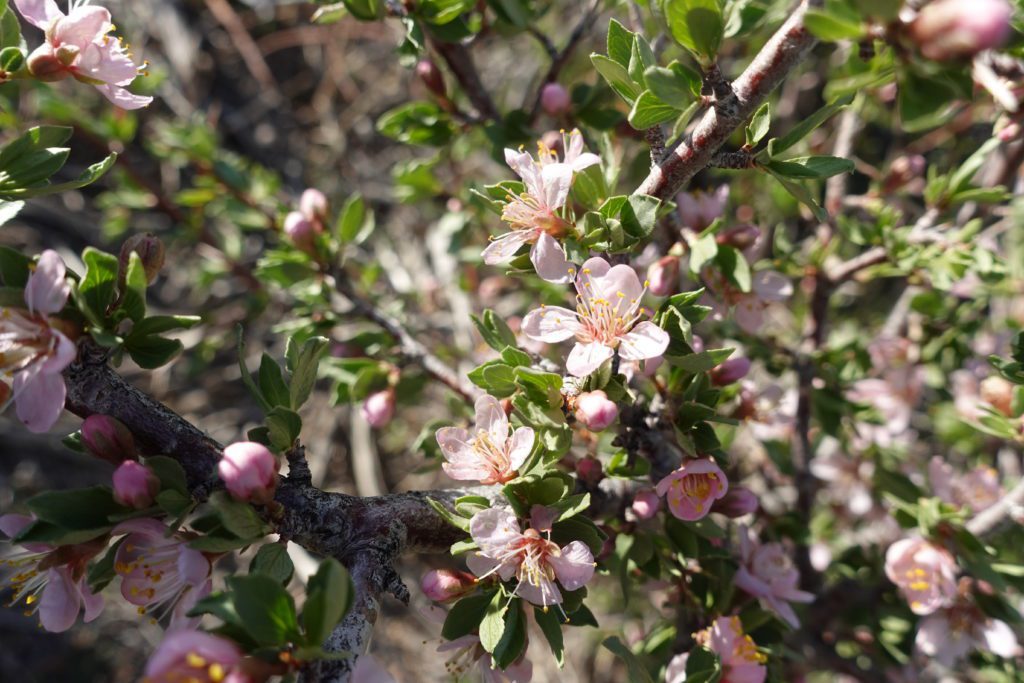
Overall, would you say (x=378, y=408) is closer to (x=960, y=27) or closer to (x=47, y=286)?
(x=47, y=286)

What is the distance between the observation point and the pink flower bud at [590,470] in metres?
1.43

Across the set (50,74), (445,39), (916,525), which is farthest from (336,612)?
(916,525)

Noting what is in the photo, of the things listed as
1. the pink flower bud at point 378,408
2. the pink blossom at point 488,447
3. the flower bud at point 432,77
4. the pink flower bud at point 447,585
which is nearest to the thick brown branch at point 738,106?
the pink blossom at point 488,447

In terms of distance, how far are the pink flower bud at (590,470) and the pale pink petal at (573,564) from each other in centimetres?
24

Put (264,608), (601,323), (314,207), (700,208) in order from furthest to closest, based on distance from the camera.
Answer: (314,207)
(700,208)
(601,323)
(264,608)

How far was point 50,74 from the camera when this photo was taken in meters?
1.26

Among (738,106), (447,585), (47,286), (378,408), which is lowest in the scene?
(378,408)

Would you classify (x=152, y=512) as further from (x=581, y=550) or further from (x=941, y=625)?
(x=941, y=625)

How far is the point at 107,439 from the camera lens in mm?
1118

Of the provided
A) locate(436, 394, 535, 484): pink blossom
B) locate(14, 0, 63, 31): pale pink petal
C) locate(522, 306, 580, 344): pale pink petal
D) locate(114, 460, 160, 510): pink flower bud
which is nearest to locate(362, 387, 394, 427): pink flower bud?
A: locate(436, 394, 535, 484): pink blossom

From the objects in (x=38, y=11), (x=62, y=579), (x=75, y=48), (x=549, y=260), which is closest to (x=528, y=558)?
(x=549, y=260)

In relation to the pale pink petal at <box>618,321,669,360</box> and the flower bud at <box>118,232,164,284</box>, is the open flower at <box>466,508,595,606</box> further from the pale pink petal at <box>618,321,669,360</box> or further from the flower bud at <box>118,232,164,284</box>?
the flower bud at <box>118,232,164,284</box>

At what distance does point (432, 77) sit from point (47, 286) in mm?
1187

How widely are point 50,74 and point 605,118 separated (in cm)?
126
